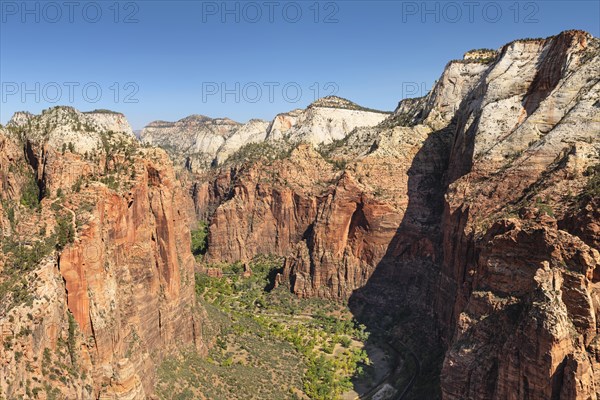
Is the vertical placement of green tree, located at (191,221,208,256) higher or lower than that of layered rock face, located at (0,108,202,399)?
→ lower

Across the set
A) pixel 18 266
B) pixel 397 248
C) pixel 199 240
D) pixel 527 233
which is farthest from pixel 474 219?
pixel 199 240

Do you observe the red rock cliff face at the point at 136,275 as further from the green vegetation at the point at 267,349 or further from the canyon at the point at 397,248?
the green vegetation at the point at 267,349

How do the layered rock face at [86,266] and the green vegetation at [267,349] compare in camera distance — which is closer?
the layered rock face at [86,266]

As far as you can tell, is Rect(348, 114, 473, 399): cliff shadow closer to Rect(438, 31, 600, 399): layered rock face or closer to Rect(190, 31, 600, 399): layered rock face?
Rect(190, 31, 600, 399): layered rock face

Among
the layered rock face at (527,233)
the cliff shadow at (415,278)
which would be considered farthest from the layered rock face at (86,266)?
the cliff shadow at (415,278)

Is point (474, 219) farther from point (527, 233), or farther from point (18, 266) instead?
point (18, 266)

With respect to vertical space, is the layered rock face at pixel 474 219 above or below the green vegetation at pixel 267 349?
above

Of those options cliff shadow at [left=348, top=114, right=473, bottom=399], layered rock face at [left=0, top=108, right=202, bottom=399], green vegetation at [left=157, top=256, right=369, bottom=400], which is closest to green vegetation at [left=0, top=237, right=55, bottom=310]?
layered rock face at [left=0, top=108, right=202, bottom=399]

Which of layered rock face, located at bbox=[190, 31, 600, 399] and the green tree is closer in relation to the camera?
layered rock face, located at bbox=[190, 31, 600, 399]
